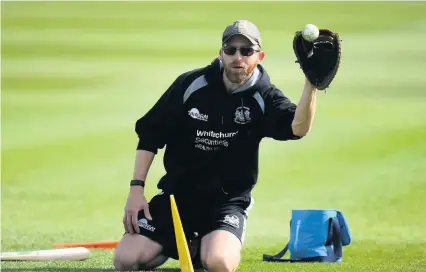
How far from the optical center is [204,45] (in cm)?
2173

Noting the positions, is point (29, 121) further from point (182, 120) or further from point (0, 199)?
point (182, 120)

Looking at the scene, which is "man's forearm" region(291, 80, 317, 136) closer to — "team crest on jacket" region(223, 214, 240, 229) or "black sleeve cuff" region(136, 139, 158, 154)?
"team crest on jacket" region(223, 214, 240, 229)

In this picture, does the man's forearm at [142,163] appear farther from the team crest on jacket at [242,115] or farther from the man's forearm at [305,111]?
the man's forearm at [305,111]

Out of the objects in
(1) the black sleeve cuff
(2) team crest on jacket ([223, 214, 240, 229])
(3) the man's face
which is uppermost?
(3) the man's face

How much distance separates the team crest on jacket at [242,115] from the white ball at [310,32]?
3.15ft

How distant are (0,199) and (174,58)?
35.3 feet

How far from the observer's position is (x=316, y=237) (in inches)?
264

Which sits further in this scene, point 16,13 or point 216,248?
point 16,13

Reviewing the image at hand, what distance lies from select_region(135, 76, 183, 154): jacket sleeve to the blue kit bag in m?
1.31

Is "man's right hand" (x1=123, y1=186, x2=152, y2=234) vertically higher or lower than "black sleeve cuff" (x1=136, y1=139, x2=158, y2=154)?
lower

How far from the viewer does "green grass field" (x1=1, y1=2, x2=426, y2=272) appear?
870 cm

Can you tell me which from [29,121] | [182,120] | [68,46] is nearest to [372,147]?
[29,121]

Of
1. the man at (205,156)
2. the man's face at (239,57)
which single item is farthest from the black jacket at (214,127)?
the man's face at (239,57)

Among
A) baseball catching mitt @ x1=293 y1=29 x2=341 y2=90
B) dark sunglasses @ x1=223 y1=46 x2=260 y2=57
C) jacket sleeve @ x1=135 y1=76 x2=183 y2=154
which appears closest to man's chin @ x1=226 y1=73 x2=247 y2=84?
dark sunglasses @ x1=223 y1=46 x2=260 y2=57
